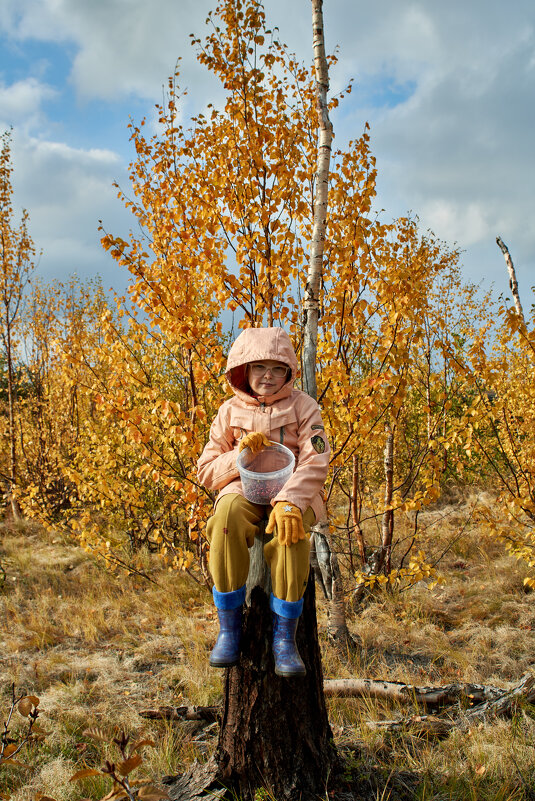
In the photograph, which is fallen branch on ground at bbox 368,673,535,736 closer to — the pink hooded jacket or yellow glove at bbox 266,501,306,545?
the pink hooded jacket

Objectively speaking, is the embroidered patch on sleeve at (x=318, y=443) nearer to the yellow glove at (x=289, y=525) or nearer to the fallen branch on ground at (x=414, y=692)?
→ the yellow glove at (x=289, y=525)

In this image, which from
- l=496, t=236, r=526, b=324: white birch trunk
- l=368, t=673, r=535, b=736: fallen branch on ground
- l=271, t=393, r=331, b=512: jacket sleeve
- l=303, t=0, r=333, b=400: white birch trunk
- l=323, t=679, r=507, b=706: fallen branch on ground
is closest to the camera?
l=271, t=393, r=331, b=512: jacket sleeve

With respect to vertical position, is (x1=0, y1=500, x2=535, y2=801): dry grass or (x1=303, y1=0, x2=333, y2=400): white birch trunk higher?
(x1=303, y1=0, x2=333, y2=400): white birch trunk

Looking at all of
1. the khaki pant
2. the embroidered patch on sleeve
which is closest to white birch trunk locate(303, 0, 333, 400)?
the embroidered patch on sleeve

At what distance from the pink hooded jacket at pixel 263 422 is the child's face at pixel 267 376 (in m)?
0.04

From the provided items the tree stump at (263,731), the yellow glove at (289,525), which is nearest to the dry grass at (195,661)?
the tree stump at (263,731)

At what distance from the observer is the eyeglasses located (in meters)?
2.39

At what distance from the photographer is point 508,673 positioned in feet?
13.1

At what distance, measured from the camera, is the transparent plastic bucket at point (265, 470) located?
2156 millimetres

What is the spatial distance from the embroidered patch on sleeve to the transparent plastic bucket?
0.37 ft

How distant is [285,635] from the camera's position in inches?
78.7

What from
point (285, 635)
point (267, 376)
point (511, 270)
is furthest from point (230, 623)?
Answer: point (511, 270)

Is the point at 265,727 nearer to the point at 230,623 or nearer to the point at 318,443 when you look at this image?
the point at 230,623

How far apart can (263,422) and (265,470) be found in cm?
23
